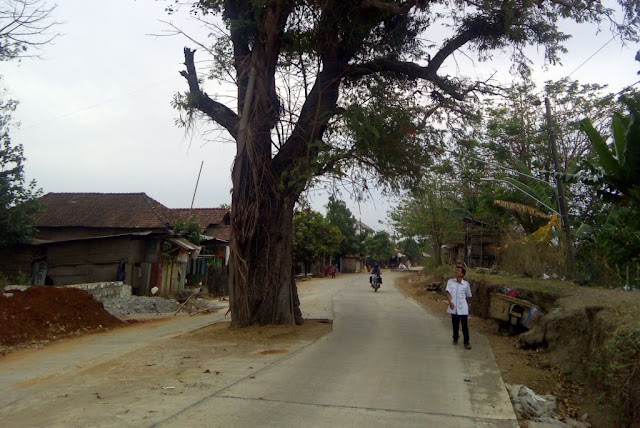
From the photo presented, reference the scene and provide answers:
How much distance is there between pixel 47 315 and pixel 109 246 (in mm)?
6797

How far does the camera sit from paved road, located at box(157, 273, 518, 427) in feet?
16.9

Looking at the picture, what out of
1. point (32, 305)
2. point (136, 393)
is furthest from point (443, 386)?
point (32, 305)

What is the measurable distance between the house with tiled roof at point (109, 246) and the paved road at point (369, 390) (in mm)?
12350

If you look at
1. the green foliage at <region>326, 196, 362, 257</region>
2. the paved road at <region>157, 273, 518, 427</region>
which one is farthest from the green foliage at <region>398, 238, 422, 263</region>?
the paved road at <region>157, 273, 518, 427</region>

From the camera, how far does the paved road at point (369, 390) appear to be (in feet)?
16.9

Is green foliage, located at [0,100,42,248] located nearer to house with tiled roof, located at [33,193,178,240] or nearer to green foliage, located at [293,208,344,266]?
house with tiled roof, located at [33,193,178,240]

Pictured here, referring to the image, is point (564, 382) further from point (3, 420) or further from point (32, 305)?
point (32, 305)

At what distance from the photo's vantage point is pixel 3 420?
5.29 metres

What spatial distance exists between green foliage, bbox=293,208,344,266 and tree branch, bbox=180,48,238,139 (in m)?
24.6

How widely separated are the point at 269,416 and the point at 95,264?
16.2m

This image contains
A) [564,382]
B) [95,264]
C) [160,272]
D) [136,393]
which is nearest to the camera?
[136,393]

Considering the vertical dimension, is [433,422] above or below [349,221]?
below

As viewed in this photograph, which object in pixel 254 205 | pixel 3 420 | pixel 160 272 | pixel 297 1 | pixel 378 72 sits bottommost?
pixel 3 420

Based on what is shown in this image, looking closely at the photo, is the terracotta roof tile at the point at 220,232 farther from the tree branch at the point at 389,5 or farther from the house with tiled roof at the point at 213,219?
the tree branch at the point at 389,5
